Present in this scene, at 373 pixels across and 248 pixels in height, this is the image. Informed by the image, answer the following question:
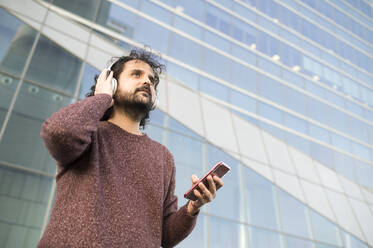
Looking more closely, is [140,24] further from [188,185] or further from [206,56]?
[188,185]

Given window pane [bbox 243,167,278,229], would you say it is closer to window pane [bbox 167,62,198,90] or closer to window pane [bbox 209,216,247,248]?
window pane [bbox 209,216,247,248]

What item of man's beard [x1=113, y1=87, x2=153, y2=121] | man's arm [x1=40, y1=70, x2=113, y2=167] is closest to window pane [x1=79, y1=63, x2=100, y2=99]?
man's beard [x1=113, y1=87, x2=153, y2=121]

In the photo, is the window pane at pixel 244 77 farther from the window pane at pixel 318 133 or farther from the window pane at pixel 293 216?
the window pane at pixel 293 216

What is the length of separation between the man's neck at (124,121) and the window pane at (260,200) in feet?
26.9

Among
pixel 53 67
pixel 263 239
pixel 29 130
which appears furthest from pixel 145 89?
pixel 263 239

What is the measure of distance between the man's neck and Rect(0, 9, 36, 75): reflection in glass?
6787mm

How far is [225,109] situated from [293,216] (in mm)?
4455

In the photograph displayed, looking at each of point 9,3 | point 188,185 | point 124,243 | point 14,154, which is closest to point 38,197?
point 14,154

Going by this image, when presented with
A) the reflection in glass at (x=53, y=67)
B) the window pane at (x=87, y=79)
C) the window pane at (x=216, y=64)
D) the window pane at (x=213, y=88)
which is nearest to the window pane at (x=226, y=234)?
the window pane at (x=213, y=88)

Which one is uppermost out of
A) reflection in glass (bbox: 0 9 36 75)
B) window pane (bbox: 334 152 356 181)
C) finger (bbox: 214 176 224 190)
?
window pane (bbox: 334 152 356 181)

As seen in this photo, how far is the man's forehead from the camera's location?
2.21m

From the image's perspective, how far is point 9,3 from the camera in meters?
8.23

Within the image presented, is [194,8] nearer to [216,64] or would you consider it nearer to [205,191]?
[216,64]

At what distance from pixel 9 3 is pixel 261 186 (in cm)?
930
